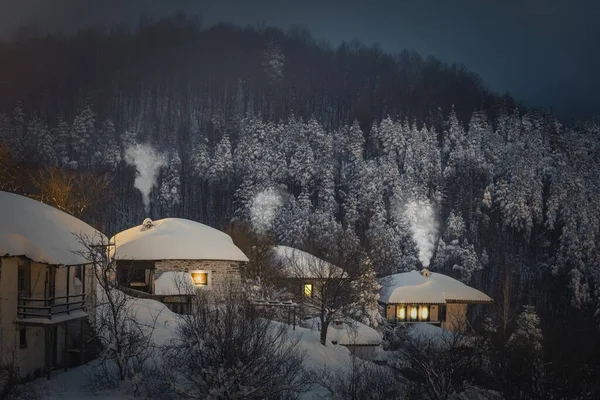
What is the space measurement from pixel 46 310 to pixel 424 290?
34.7 meters

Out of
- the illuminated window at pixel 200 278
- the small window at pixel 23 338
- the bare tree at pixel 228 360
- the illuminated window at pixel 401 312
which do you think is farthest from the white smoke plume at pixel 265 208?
the bare tree at pixel 228 360

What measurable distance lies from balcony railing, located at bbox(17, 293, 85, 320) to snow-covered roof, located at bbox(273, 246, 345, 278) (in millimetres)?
15233

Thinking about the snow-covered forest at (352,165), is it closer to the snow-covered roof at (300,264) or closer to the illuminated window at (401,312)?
the illuminated window at (401,312)

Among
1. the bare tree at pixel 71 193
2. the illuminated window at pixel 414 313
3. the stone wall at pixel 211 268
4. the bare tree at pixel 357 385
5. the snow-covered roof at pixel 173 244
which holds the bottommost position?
the illuminated window at pixel 414 313

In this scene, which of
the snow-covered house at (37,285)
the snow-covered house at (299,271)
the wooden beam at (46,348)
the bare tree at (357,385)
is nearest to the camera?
the bare tree at (357,385)

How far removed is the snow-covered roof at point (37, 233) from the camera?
20.4 metres

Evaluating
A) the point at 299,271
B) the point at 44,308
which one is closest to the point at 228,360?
the point at 44,308

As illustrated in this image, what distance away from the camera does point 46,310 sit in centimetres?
2169

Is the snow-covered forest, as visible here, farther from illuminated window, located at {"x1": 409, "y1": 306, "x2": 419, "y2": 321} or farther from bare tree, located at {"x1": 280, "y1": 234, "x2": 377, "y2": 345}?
bare tree, located at {"x1": 280, "y1": 234, "x2": 377, "y2": 345}

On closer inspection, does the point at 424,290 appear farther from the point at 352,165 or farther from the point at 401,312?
the point at 352,165

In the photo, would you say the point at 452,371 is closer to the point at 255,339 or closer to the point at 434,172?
the point at 255,339

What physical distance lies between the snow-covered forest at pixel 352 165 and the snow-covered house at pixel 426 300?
2435 millimetres

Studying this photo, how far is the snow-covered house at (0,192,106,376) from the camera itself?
798 inches

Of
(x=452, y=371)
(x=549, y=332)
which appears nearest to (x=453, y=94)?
(x=549, y=332)
